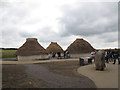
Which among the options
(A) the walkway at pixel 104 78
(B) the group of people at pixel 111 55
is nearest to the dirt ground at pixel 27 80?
(A) the walkway at pixel 104 78

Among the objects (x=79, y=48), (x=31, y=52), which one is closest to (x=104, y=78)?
(x=31, y=52)

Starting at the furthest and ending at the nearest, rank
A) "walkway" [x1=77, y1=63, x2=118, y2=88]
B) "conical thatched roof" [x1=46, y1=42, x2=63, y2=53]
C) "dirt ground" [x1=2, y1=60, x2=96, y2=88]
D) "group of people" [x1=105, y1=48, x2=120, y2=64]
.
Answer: "conical thatched roof" [x1=46, y1=42, x2=63, y2=53], "group of people" [x1=105, y1=48, x2=120, y2=64], "dirt ground" [x1=2, y1=60, x2=96, y2=88], "walkway" [x1=77, y1=63, x2=118, y2=88]

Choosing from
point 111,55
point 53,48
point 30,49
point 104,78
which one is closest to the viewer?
point 104,78

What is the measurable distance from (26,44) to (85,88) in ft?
67.6

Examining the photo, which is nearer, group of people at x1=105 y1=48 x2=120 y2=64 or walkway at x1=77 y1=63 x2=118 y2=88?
walkway at x1=77 y1=63 x2=118 y2=88

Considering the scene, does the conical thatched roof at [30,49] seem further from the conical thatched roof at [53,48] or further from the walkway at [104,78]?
the walkway at [104,78]

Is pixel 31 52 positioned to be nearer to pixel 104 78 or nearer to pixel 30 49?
pixel 30 49

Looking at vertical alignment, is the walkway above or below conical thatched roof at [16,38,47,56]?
below

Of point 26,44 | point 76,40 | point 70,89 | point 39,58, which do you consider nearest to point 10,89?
point 70,89

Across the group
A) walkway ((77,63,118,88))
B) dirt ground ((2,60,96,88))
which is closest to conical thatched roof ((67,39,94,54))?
dirt ground ((2,60,96,88))

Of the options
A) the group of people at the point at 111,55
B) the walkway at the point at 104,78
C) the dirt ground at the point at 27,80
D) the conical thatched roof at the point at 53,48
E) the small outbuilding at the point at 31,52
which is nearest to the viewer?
the walkway at the point at 104,78

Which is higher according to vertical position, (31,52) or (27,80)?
(31,52)

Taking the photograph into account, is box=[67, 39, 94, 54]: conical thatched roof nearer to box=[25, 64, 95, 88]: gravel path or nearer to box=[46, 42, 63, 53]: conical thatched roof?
box=[46, 42, 63, 53]: conical thatched roof

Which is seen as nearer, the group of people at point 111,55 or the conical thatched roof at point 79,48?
the group of people at point 111,55
